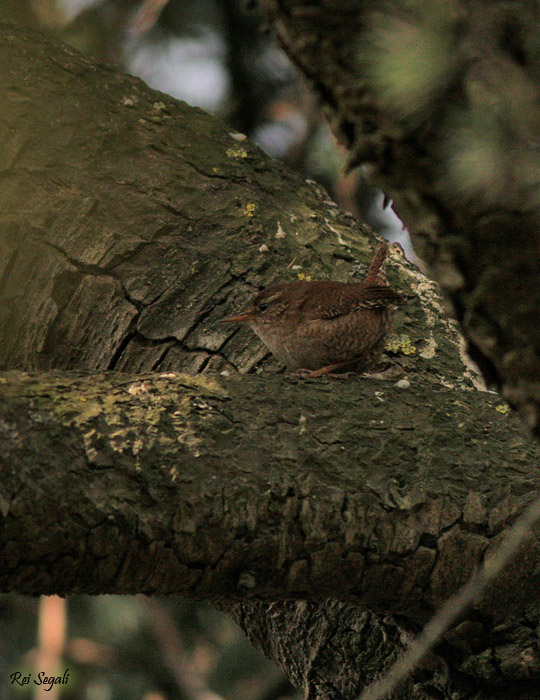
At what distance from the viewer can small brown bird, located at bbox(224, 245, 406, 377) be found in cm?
327

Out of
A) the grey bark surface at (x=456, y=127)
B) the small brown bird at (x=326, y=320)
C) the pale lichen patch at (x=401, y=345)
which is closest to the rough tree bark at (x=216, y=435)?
the pale lichen patch at (x=401, y=345)

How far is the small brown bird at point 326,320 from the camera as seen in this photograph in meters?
3.27

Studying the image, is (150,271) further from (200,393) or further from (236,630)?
(236,630)

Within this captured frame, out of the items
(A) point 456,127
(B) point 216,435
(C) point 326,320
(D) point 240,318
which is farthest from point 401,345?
(A) point 456,127

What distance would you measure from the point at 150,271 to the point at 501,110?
7.45 ft

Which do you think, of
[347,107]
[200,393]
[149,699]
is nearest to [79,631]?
[149,699]

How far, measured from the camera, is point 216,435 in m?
2.11

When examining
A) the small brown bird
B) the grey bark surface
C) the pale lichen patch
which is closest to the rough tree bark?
the pale lichen patch

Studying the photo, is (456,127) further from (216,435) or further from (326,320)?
(326,320)

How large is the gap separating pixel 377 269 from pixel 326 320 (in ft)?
0.92

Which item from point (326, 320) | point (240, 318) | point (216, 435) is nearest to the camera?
point (216, 435)

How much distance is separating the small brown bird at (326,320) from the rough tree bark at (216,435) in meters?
0.11

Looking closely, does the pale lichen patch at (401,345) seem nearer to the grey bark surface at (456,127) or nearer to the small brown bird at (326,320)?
the small brown bird at (326,320)

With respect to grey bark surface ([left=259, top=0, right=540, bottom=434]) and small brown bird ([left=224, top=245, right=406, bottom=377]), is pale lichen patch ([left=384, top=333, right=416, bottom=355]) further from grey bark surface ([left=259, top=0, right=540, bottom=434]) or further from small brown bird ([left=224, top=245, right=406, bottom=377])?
grey bark surface ([left=259, top=0, right=540, bottom=434])
